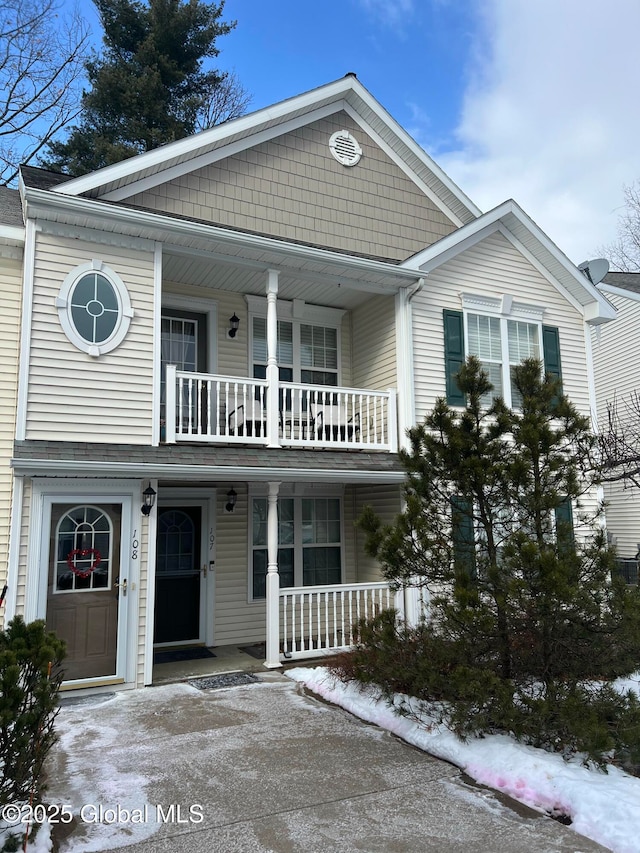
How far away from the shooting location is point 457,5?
39.6ft

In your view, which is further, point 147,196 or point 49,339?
point 147,196

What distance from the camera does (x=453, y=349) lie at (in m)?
9.97

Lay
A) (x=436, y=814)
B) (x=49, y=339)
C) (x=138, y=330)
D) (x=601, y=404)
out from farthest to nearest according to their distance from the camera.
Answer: (x=601, y=404) → (x=138, y=330) → (x=49, y=339) → (x=436, y=814)

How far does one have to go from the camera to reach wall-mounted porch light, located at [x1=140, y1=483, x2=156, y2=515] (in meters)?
7.42

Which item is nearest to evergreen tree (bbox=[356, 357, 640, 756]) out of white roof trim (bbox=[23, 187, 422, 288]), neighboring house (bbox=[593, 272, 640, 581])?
white roof trim (bbox=[23, 187, 422, 288])

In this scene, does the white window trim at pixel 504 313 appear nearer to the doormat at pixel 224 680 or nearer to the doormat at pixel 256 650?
the doormat at pixel 256 650

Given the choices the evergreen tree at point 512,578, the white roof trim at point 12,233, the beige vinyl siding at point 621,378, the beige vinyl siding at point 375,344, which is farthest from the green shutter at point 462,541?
the beige vinyl siding at point 621,378

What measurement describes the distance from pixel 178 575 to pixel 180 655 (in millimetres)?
1138

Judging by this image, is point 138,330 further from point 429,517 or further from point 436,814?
point 436,814

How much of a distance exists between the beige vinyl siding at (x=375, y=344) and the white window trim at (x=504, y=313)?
1.22 meters

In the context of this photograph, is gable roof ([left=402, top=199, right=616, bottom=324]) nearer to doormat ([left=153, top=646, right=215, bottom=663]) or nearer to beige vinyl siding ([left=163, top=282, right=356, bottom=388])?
beige vinyl siding ([left=163, top=282, right=356, bottom=388])

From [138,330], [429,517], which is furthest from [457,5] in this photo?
[429,517]

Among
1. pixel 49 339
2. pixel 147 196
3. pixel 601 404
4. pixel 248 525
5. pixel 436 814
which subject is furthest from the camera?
pixel 601 404

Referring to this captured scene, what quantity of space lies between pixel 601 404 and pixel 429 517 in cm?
1355
